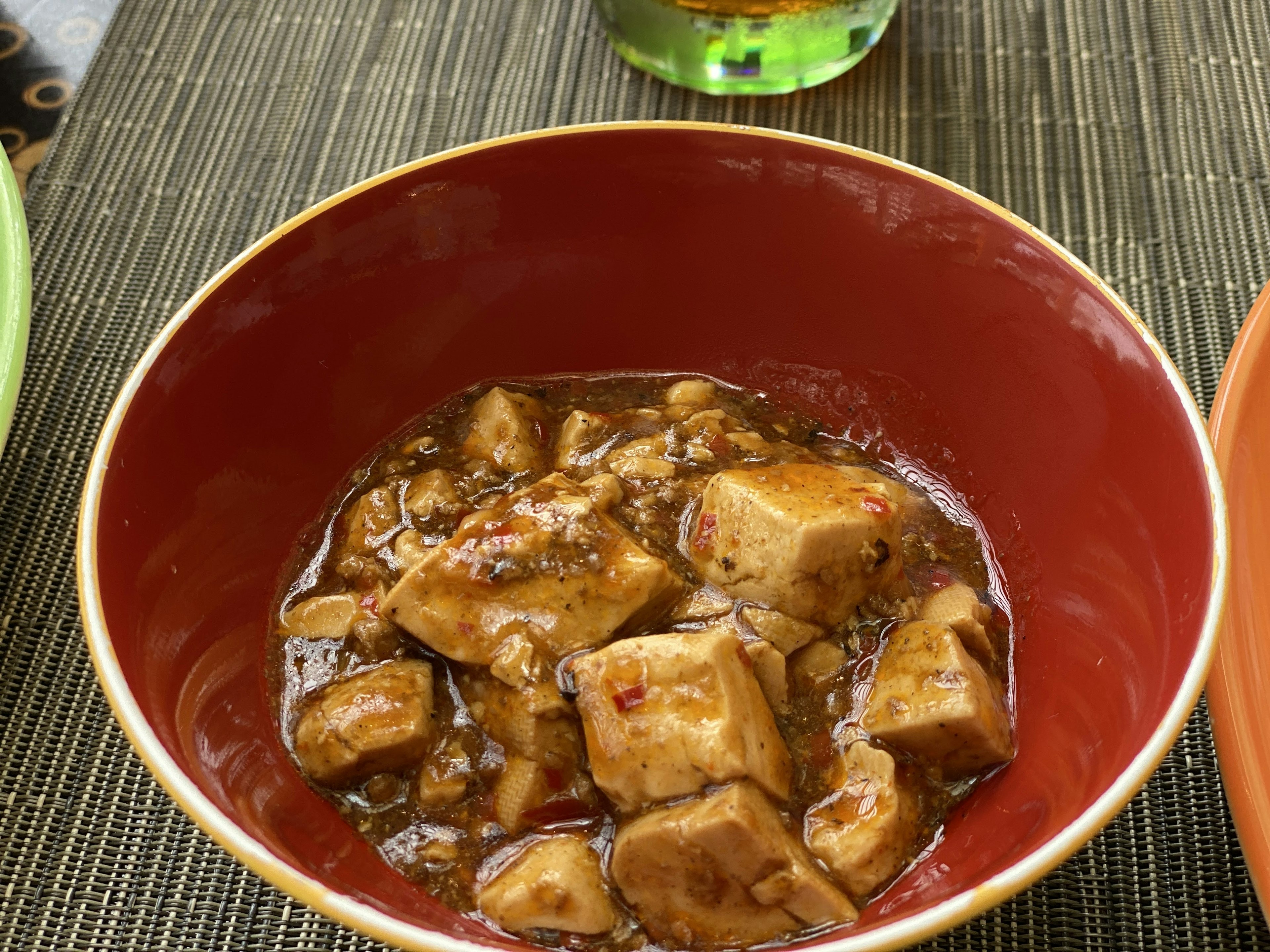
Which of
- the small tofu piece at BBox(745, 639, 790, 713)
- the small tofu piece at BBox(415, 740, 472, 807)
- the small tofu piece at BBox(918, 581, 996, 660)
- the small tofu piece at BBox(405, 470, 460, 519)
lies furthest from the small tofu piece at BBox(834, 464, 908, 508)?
the small tofu piece at BBox(415, 740, 472, 807)

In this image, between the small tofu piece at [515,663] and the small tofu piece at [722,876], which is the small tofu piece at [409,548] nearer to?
the small tofu piece at [515,663]

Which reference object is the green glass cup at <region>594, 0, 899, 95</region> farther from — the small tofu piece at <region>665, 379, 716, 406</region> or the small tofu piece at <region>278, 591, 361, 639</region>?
the small tofu piece at <region>278, 591, 361, 639</region>

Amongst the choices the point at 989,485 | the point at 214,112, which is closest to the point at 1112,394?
the point at 989,485

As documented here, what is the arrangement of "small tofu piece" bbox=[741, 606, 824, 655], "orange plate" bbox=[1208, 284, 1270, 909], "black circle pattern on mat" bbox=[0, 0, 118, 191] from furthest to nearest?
"black circle pattern on mat" bbox=[0, 0, 118, 191] < "small tofu piece" bbox=[741, 606, 824, 655] < "orange plate" bbox=[1208, 284, 1270, 909]

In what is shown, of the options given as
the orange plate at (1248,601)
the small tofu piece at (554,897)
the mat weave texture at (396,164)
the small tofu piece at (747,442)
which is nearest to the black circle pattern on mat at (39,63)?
the mat weave texture at (396,164)

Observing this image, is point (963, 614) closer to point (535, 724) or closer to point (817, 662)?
→ point (817, 662)
